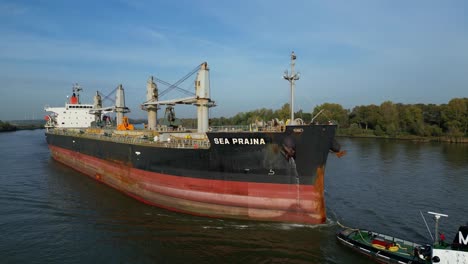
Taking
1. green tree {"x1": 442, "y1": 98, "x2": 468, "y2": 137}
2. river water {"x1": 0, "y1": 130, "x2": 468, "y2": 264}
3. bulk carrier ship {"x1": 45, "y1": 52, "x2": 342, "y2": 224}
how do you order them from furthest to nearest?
green tree {"x1": 442, "y1": 98, "x2": 468, "y2": 137}, bulk carrier ship {"x1": 45, "y1": 52, "x2": 342, "y2": 224}, river water {"x1": 0, "y1": 130, "x2": 468, "y2": 264}

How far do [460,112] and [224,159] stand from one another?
6019 centimetres

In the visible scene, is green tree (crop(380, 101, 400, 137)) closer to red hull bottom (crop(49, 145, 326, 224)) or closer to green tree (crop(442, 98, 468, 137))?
green tree (crop(442, 98, 468, 137))

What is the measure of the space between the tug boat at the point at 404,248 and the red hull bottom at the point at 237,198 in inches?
69.5

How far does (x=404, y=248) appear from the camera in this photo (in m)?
11.0

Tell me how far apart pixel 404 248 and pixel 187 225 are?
8.42 metres

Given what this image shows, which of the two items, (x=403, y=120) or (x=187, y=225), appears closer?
(x=187, y=225)

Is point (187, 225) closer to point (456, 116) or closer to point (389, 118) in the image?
point (456, 116)

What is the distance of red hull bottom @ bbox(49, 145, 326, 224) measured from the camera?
528 inches

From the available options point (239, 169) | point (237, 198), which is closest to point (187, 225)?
point (237, 198)

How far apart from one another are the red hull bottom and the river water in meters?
0.41

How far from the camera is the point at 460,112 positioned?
57750 millimetres

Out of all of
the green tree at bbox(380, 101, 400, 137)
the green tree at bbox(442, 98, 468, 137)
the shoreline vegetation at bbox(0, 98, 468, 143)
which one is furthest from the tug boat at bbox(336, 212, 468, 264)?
the green tree at bbox(380, 101, 400, 137)

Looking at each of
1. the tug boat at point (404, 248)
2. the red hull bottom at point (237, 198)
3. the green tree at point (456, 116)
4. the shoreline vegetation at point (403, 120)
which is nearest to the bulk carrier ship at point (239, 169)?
the red hull bottom at point (237, 198)

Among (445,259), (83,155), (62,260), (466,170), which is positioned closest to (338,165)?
(466,170)
